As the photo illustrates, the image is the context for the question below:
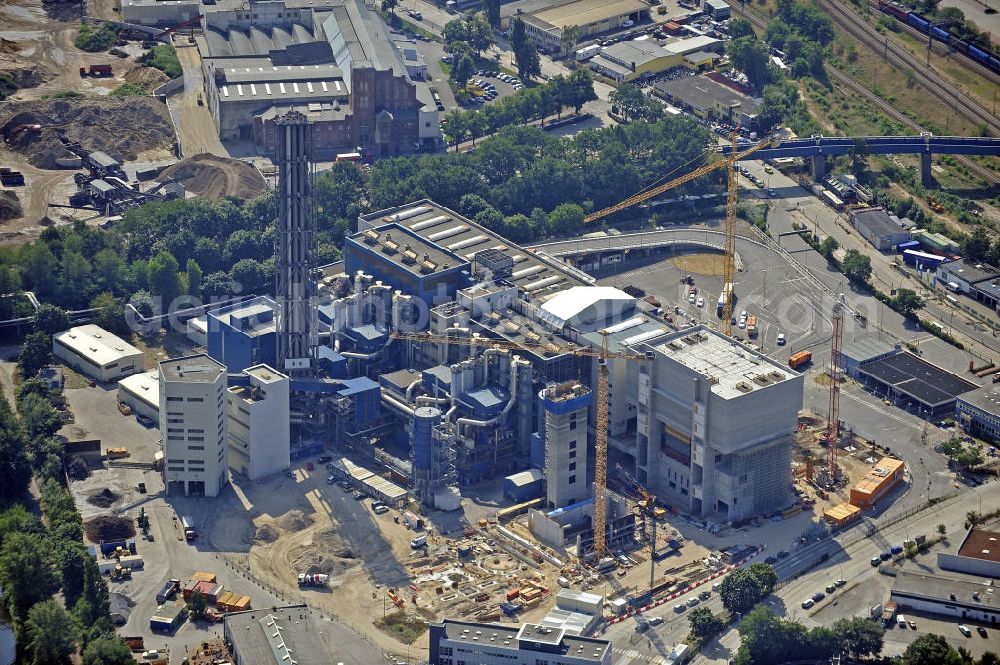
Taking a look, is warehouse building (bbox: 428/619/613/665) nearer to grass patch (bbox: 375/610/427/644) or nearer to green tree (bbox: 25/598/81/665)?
grass patch (bbox: 375/610/427/644)

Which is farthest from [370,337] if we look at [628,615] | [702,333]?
[628,615]

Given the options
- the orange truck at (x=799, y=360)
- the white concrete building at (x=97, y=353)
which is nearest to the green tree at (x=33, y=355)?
the white concrete building at (x=97, y=353)

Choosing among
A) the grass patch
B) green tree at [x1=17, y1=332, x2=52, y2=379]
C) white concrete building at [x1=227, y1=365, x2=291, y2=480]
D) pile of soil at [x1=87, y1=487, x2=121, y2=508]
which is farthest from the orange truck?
green tree at [x1=17, y1=332, x2=52, y2=379]

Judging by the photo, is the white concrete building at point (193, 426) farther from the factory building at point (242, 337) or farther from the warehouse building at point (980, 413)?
the warehouse building at point (980, 413)

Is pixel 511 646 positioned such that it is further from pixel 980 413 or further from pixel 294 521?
pixel 980 413

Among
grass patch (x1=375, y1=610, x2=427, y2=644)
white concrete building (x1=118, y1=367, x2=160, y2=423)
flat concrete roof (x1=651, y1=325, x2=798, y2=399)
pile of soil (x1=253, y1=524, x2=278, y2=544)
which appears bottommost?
grass patch (x1=375, y1=610, x2=427, y2=644)

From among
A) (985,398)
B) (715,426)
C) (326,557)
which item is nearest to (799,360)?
(985,398)
